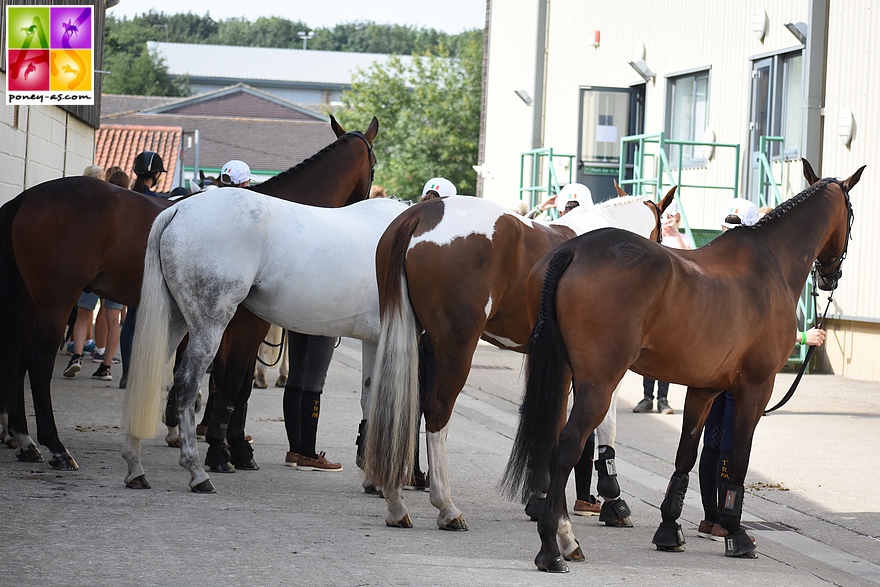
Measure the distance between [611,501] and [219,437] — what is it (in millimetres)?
2665

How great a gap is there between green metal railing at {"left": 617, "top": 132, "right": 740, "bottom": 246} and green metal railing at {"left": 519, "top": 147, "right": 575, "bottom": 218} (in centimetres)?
181

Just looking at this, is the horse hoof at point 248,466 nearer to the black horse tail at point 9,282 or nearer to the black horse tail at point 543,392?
the black horse tail at point 9,282

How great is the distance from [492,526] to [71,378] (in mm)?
7246

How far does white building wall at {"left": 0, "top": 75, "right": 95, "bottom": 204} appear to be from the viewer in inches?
437

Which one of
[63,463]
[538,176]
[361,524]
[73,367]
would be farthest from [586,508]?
[538,176]

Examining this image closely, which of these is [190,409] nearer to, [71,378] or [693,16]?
[71,378]

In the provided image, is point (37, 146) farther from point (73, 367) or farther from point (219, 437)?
point (219, 437)

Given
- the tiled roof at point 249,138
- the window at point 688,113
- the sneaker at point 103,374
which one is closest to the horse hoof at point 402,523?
the sneaker at point 103,374

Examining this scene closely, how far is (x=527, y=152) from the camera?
2412 cm

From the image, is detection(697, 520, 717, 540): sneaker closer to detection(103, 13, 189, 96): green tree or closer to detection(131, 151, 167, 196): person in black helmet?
detection(131, 151, 167, 196): person in black helmet

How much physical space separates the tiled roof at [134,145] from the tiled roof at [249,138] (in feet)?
62.5

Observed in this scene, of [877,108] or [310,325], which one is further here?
[877,108]


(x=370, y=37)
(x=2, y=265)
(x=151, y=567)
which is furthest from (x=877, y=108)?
(x=370, y=37)

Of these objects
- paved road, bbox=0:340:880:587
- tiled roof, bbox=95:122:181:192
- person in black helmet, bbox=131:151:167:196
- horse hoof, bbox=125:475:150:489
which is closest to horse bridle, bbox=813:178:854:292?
paved road, bbox=0:340:880:587
